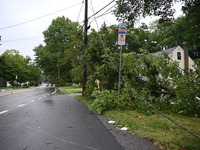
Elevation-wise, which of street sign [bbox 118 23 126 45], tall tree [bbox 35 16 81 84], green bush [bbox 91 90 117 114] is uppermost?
tall tree [bbox 35 16 81 84]

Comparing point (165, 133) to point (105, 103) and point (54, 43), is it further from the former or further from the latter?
point (54, 43)

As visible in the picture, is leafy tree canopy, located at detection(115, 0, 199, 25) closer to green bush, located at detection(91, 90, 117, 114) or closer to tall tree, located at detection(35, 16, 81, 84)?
green bush, located at detection(91, 90, 117, 114)

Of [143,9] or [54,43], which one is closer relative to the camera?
[143,9]

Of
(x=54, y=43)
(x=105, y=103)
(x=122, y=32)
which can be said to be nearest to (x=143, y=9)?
(x=122, y=32)

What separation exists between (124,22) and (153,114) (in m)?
3.84

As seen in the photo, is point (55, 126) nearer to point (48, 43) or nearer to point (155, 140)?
point (155, 140)

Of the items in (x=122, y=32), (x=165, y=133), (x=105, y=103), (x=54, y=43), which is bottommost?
(x=165, y=133)

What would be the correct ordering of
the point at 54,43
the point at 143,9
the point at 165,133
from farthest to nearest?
the point at 54,43
the point at 143,9
the point at 165,133

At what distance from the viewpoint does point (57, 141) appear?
3186 millimetres

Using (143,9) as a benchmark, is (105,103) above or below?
below

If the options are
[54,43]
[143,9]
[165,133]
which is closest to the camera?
[165,133]

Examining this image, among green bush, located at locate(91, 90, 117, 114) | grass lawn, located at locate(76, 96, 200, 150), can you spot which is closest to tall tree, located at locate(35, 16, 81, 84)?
green bush, located at locate(91, 90, 117, 114)

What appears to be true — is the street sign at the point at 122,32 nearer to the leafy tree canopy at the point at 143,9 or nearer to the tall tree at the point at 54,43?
the leafy tree canopy at the point at 143,9

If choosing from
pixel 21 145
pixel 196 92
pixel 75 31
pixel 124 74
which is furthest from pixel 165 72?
pixel 75 31
